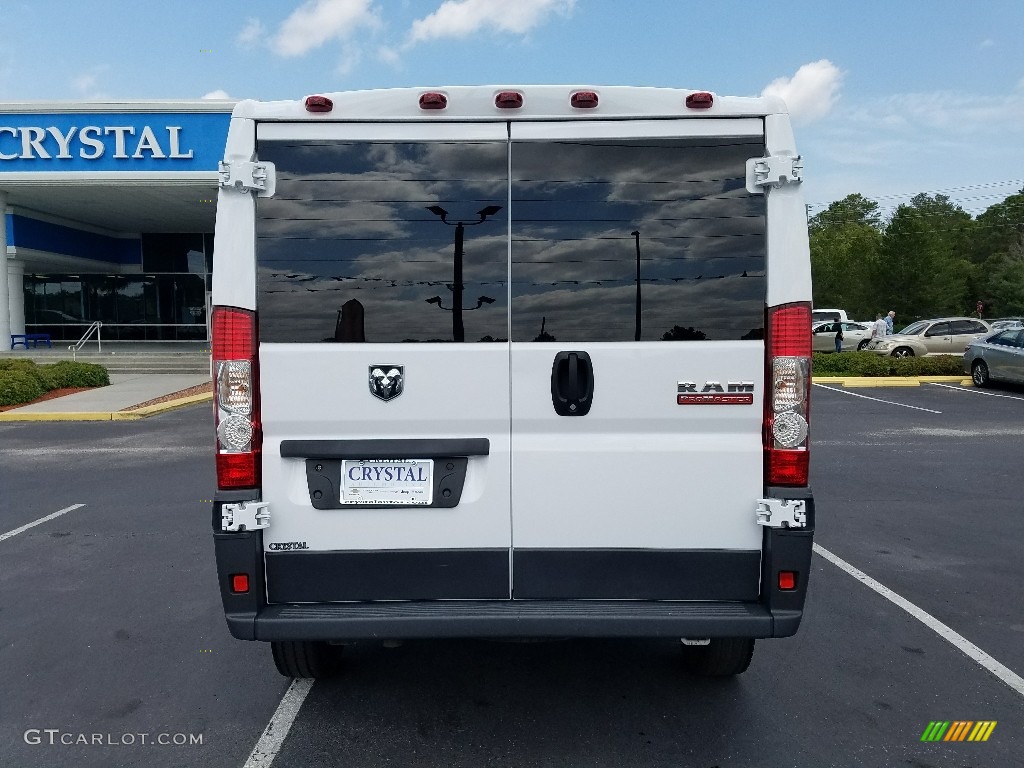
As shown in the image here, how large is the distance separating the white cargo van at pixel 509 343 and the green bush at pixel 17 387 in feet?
48.4

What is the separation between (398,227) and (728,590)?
198 cm

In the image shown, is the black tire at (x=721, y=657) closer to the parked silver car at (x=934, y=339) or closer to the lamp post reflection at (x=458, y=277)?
the lamp post reflection at (x=458, y=277)

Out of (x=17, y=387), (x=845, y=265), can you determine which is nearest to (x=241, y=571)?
(x=17, y=387)

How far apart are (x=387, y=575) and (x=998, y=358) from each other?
62.2ft

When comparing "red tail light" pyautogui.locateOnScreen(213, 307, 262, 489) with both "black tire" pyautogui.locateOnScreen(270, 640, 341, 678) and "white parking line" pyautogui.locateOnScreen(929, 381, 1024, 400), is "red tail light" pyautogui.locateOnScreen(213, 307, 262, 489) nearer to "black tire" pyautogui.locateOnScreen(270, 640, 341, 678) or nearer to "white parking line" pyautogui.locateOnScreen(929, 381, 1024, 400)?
"black tire" pyautogui.locateOnScreen(270, 640, 341, 678)

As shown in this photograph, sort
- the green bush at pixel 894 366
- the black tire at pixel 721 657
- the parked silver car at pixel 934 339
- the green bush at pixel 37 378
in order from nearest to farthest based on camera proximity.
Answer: the black tire at pixel 721 657 < the green bush at pixel 37 378 < the green bush at pixel 894 366 < the parked silver car at pixel 934 339

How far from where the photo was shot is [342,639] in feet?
9.87

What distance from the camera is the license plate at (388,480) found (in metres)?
3.03

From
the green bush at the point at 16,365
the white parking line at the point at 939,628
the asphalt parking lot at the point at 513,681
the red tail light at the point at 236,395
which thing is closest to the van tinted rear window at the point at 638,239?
the red tail light at the point at 236,395

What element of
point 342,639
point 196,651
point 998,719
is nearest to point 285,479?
point 342,639

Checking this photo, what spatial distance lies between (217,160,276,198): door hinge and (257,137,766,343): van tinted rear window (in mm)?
45

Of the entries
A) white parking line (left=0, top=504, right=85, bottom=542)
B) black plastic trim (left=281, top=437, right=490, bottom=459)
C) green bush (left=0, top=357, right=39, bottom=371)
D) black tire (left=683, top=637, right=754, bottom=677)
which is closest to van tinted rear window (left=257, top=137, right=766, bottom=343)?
black plastic trim (left=281, top=437, right=490, bottom=459)

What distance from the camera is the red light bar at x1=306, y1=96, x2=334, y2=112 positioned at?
2.97m

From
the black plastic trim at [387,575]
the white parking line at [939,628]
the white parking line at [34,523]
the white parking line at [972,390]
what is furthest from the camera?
the white parking line at [972,390]
